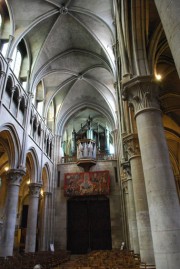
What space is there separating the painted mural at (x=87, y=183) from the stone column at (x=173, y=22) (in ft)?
60.3

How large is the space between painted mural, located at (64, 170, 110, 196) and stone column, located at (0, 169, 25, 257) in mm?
7933

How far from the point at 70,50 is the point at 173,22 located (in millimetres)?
17006

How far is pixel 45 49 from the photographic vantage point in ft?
57.3

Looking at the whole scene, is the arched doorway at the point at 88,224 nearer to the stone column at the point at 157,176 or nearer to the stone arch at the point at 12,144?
the stone arch at the point at 12,144

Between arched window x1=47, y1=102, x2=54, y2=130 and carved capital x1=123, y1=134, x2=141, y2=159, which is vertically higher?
arched window x1=47, y1=102, x2=54, y2=130

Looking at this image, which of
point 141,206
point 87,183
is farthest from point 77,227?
point 141,206

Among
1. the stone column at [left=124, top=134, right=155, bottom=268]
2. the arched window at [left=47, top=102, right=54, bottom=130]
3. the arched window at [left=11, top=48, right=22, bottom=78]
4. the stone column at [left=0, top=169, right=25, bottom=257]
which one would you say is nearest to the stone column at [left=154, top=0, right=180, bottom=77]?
the stone column at [left=124, top=134, right=155, bottom=268]

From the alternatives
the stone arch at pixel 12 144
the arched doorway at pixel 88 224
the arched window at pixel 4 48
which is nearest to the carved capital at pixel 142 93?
the stone arch at pixel 12 144

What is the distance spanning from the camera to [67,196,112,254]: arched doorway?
1941 centimetres

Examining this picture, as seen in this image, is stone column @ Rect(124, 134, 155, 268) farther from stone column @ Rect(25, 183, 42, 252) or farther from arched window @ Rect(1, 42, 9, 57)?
stone column @ Rect(25, 183, 42, 252)

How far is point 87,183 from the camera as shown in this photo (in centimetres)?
2080

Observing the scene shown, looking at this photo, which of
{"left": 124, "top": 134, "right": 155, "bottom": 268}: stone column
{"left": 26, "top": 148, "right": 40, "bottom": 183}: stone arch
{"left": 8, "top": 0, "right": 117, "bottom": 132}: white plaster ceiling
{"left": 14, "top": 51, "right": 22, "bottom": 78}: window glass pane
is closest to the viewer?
{"left": 124, "top": 134, "right": 155, "bottom": 268}: stone column

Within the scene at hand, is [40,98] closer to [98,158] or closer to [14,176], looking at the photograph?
[98,158]

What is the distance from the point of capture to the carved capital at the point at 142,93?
6215mm
